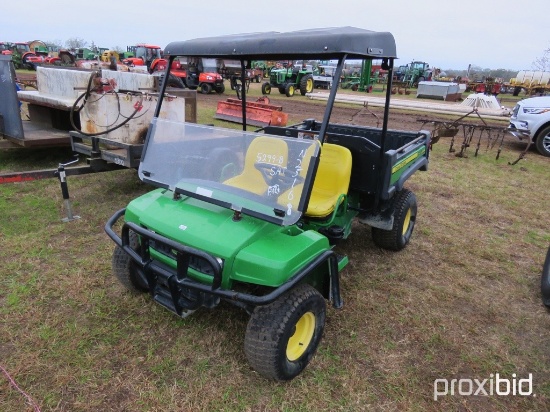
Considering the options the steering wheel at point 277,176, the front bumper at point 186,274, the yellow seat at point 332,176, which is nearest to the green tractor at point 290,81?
the yellow seat at point 332,176

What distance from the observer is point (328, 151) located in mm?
3275

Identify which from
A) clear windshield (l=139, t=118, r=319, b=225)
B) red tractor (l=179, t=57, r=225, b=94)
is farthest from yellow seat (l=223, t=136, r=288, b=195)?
red tractor (l=179, t=57, r=225, b=94)

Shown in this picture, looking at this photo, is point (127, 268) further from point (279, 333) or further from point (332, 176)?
point (332, 176)

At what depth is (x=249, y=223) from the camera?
227 centimetres

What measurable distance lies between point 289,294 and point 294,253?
25cm

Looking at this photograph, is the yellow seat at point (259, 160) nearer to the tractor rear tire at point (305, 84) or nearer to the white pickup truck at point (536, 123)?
the white pickup truck at point (536, 123)

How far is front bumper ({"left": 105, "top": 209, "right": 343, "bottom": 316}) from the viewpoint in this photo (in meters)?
1.99

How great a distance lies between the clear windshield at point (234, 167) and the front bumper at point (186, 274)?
1.17 feet

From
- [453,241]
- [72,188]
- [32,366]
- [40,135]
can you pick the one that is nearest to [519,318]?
[453,241]

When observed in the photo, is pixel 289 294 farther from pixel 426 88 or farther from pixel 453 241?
pixel 426 88

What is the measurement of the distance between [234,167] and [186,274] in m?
0.76

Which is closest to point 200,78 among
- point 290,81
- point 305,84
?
point 290,81

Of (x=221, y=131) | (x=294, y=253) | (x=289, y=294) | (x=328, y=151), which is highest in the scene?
(x=221, y=131)

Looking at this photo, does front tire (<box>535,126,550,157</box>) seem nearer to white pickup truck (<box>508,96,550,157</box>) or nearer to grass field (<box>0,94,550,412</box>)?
white pickup truck (<box>508,96,550,157</box>)
